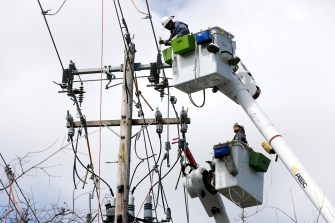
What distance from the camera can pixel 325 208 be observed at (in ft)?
36.0

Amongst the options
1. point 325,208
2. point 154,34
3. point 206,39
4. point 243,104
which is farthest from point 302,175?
point 154,34

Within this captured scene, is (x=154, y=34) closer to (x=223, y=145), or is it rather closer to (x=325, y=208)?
(x=223, y=145)

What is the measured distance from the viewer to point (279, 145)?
11.9m

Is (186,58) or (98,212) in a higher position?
(186,58)

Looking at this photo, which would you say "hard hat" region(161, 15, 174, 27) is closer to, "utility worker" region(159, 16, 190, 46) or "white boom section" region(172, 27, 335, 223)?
"utility worker" region(159, 16, 190, 46)

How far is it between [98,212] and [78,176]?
1494 millimetres

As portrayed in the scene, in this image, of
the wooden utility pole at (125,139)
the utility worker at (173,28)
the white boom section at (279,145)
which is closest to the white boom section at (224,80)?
the white boom section at (279,145)

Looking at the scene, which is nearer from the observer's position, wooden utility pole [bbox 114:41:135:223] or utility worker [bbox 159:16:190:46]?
wooden utility pole [bbox 114:41:135:223]

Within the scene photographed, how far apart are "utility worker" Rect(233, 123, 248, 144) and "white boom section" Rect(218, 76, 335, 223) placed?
0.25 meters

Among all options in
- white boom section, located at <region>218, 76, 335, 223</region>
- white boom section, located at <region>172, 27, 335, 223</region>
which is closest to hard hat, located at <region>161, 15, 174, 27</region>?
white boom section, located at <region>172, 27, 335, 223</region>

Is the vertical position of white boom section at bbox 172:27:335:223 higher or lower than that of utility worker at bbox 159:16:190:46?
lower

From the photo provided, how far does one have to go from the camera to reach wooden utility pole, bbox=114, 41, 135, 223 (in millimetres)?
11492

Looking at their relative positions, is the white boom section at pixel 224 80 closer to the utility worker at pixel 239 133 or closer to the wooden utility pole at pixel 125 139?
the utility worker at pixel 239 133

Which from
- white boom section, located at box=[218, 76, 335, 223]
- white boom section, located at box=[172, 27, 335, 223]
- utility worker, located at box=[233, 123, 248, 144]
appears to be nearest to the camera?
white boom section, located at box=[218, 76, 335, 223]
